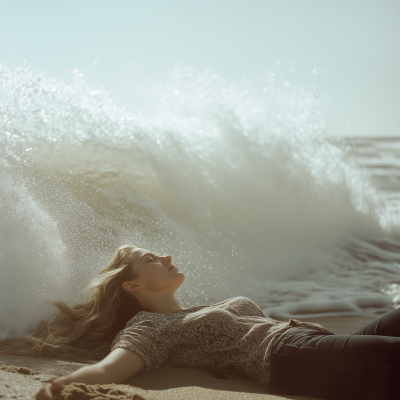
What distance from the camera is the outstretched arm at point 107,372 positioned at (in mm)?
1467

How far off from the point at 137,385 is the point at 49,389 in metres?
0.54

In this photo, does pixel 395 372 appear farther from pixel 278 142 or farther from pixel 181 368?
pixel 278 142

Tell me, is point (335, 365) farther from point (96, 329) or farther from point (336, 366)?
point (96, 329)

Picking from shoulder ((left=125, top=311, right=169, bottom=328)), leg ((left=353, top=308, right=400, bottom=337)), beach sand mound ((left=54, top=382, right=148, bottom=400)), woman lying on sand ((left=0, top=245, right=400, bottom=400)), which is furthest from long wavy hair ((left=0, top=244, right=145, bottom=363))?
leg ((left=353, top=308, right=400, bottom=337))

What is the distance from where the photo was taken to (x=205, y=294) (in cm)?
392

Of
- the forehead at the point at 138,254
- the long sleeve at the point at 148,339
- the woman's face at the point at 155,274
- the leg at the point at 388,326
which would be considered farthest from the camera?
the forehead at the point at 138,254

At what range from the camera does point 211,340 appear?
2.13 metres

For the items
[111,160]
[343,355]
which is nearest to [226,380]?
[343,355]

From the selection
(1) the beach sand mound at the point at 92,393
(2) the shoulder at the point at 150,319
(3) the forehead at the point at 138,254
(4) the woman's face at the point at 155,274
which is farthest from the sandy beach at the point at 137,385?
(3) the forehead at the point at 138,254

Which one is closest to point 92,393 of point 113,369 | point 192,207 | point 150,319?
point 113,369

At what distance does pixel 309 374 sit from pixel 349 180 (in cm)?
616

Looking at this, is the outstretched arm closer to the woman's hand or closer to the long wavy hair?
the woman's hand

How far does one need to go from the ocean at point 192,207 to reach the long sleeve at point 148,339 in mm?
956

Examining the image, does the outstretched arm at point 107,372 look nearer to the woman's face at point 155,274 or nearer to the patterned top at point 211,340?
the patterned top at point 211,340
